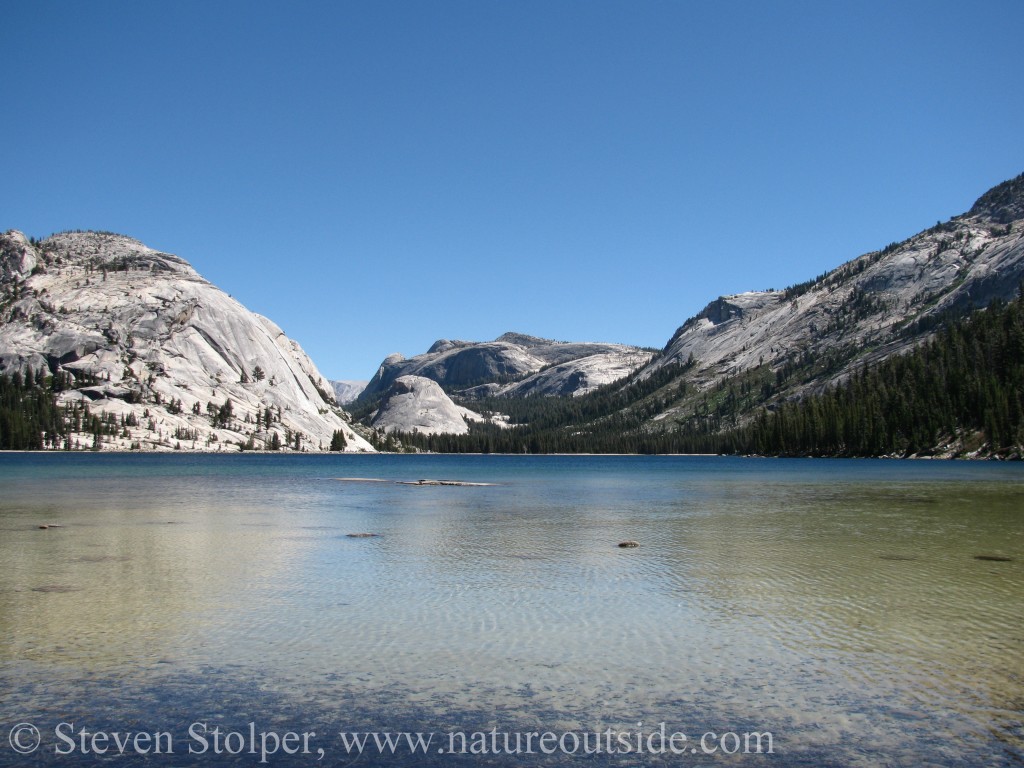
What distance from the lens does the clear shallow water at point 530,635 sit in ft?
→ 38.7

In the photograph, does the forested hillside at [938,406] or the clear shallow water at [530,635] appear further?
the forested hillside at [938,406]

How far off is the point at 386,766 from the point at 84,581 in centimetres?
1807

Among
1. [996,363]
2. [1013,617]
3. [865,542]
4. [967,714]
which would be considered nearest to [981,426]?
[996,363]

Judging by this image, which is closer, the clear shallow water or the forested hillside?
the clear shallow water

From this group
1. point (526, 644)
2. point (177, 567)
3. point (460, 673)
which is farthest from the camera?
point (177, 567)

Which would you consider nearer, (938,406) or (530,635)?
(530,635)

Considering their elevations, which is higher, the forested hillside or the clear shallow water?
the forested hillside

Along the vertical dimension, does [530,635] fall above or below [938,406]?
below

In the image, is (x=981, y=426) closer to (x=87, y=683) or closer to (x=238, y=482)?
(x=238, y=482)

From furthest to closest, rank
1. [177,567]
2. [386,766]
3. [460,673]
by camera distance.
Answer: [177,567] → [460,673] → [386,766]

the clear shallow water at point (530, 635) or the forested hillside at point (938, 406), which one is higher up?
the forested hillside at point (938, 406)

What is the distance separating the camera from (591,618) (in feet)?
63.1

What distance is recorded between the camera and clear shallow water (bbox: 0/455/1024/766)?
464 inches

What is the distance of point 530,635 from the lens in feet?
57.6
